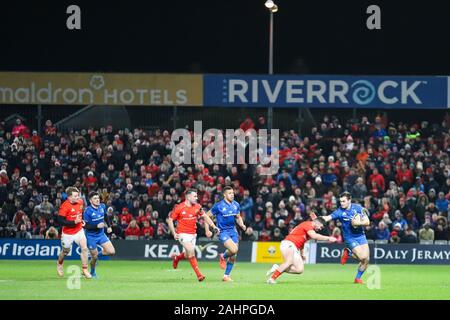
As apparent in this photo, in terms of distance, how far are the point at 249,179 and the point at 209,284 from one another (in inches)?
604

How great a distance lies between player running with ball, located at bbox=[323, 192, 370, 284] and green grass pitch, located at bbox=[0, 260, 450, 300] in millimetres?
648

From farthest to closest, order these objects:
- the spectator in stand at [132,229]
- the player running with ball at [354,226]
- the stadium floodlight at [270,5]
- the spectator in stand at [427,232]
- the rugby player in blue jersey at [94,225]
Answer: the stadium floodlight at [270,5] → the spectator in stand at [427,232] → the spectator in stand at [132,229] → the rugby player in blue jersey at [94,225] → the player running with ball at [354,226]

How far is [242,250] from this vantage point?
110 feet

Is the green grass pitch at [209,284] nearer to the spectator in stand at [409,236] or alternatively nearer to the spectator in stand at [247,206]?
the spectator in stand at [409,236]

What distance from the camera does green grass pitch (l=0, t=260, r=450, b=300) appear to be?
1911 centimetres

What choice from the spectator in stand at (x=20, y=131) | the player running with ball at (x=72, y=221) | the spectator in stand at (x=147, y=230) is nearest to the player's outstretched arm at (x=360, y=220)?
the player running with ball at (x=72, y=221)

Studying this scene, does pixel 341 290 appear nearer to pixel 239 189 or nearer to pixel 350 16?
pixel 239 189

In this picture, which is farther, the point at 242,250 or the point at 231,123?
the point at 231,123

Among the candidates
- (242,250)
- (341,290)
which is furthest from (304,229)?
(242,250)

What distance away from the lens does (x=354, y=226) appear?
2245cm

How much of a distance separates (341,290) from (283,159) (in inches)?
692

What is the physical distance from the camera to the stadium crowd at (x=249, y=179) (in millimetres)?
33781

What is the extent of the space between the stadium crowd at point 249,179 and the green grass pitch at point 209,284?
3.90m

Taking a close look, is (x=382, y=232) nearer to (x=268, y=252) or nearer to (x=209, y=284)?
(x=268, y=252)
